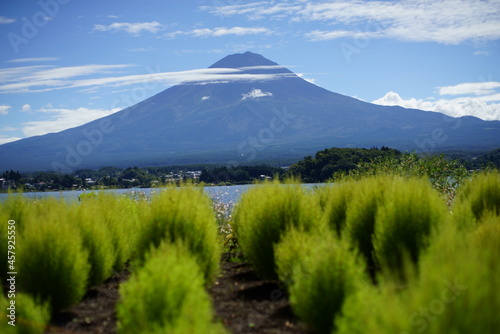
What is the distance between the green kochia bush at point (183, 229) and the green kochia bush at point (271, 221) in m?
0.70

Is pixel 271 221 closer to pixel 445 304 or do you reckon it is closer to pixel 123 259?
pixel 123 259

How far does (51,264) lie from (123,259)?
2572 mm

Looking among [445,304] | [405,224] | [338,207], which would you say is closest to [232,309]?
[405,224]

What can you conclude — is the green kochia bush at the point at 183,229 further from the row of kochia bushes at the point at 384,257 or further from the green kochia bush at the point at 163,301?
the green kochia bush at the point at 163,301

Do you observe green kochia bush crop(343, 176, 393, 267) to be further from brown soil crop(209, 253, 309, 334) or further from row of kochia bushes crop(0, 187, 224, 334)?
row of kochia bushes crop(0, 187, 224, 334)

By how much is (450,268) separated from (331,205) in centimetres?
633

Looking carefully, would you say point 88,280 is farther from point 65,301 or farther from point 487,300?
point 487,300

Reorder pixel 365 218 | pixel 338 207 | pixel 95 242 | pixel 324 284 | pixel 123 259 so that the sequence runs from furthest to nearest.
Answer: pixel 338 207, pixel 123 259, pixel 365 218, pixel 95 242, pixel 324 284

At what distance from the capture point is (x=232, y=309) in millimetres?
6871

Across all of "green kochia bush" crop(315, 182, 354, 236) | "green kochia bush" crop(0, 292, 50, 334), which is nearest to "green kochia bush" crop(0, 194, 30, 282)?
"green kochia bush" crop(0, 292, 50, 334)

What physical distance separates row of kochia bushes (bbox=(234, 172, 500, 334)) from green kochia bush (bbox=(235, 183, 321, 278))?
0.6 inches

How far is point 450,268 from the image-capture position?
3.95m

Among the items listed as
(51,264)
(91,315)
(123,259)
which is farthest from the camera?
(123,259)

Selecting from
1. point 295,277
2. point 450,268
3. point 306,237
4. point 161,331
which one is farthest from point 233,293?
point 450,268
